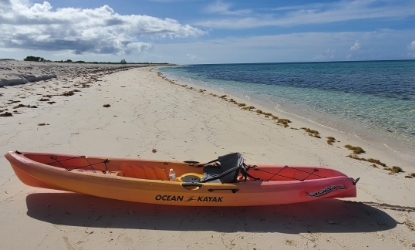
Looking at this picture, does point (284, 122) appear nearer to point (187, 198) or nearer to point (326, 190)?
point (326, 190)

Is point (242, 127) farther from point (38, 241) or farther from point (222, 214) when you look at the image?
point (38, 241)

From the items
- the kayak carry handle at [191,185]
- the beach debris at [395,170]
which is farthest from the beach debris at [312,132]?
the kayak carry handle at [191,185]

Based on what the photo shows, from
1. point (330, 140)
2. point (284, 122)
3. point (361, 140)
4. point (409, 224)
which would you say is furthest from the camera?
point (284, 122)

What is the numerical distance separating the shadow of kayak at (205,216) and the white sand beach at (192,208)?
15 mm

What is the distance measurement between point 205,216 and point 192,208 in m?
0.30

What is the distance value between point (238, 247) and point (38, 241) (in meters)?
2.54

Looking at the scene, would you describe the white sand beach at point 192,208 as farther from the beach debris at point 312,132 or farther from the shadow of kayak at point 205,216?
the beach debris at point 312,132

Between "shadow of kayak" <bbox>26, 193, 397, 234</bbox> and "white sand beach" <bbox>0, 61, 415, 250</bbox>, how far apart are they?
0.05 feet

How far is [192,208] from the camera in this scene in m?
4.73

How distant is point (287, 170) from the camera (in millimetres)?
5430

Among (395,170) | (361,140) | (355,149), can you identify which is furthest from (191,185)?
(361,140)

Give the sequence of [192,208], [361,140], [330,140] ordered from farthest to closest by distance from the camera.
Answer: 1. [361,140]
2. [330,140]
3. [192,208]

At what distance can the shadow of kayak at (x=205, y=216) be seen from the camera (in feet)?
14.0

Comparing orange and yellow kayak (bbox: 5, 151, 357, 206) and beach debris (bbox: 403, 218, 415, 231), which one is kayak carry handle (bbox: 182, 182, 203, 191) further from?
beach debris (bbox: 403, 218, 415, 231)
